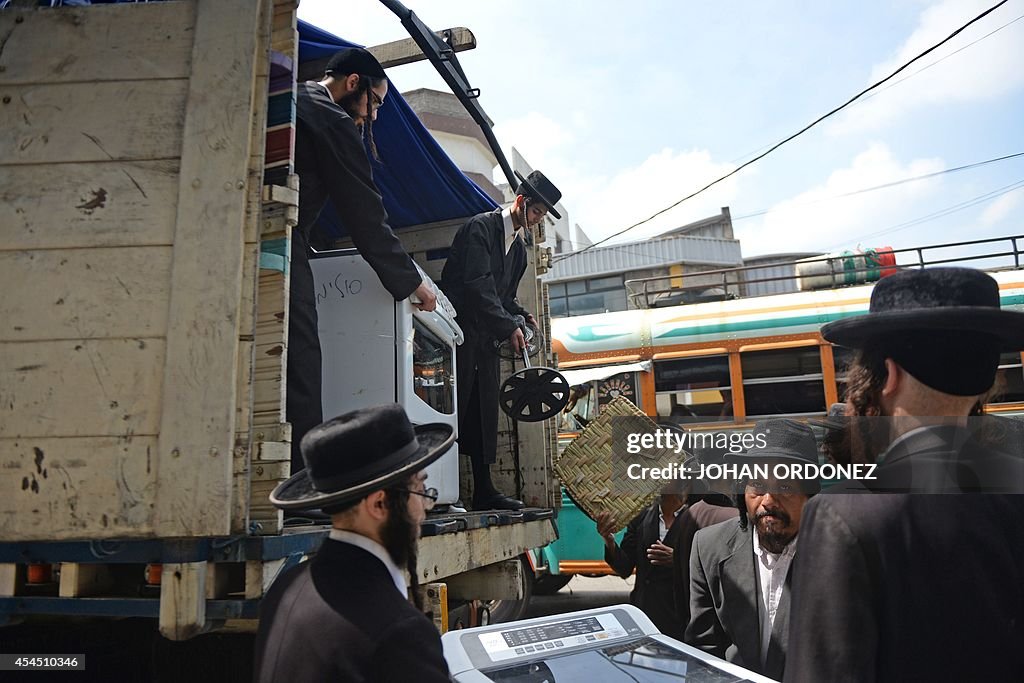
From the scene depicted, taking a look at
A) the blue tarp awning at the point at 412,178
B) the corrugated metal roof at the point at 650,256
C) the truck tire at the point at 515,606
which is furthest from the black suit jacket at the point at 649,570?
the corrugated metal roof at the point at 650,256

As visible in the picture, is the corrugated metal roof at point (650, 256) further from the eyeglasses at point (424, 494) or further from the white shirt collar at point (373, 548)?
the white shirt collar at point (373, 548)

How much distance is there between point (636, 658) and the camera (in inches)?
67.3

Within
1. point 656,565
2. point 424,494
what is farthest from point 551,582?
point 424,494

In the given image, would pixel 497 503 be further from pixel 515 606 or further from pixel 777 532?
pixel 777 532

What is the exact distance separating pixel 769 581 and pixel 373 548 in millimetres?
1732

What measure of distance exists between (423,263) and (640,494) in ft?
7.29

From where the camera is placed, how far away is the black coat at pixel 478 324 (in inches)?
172

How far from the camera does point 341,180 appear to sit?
279 centimetres

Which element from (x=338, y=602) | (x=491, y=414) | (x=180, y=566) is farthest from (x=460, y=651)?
(x=491, y=414)

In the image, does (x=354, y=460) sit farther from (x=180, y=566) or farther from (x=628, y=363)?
(x=628, y=363)

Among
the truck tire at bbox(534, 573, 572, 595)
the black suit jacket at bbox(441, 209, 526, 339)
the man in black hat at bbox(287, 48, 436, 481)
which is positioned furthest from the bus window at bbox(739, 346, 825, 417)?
the man in black hat at bbox(287, 48, 436, 481)

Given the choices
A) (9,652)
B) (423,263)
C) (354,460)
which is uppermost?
(423,263)

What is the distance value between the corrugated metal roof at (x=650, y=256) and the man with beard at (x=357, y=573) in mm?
20761

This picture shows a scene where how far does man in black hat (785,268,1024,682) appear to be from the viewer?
1189 millimetres
